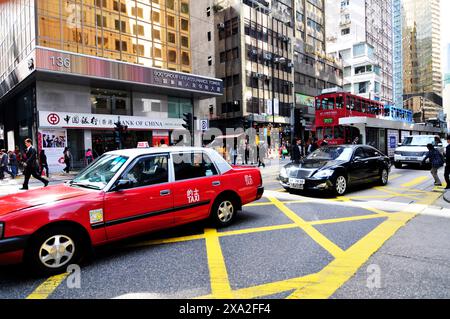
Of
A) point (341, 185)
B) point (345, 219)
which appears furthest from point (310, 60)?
point (345, 219)

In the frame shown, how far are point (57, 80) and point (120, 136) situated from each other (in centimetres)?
733

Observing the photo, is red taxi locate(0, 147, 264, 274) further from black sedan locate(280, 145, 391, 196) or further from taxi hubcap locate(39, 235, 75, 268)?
black sedan locate(280, 145, 391, 196)

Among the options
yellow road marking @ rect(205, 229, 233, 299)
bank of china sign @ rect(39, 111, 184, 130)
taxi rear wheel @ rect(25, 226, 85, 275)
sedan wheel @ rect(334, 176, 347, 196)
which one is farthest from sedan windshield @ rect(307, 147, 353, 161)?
bank of china sign @ rect(39, 111, 184, 130)

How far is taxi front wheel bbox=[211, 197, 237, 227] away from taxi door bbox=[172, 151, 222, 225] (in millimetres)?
153

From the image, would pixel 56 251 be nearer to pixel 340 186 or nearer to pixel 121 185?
pixel 121 185

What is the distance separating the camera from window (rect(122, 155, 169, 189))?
14.1 ft

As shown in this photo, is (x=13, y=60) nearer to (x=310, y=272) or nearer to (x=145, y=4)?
(x=145, y=4)

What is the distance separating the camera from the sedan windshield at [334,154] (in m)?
8.70

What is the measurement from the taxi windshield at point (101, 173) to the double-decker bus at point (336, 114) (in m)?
15.4

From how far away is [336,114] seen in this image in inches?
726

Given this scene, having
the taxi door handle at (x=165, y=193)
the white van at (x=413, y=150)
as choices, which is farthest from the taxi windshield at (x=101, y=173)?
the white van at (x=413, y=150)

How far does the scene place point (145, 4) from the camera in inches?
1040

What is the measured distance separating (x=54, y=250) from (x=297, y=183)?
19.1ft

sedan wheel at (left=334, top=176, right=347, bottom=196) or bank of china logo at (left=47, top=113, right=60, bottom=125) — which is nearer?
sedan wheel at (left=334, top=176, right=347, bottom=196)
